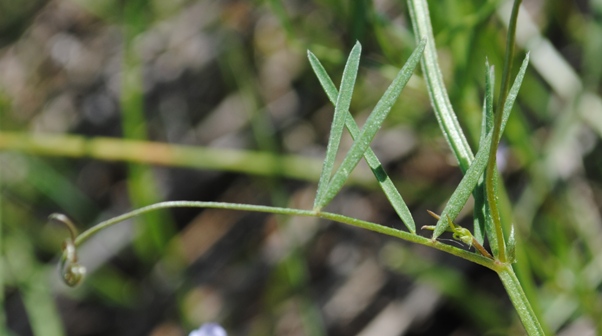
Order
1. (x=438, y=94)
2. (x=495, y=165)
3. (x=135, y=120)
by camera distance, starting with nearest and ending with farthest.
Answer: (x=495, y=165) → (x=438, y=94) → (x=135, y=120)

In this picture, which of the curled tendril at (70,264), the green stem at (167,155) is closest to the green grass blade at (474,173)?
the curled tendril at (70,264)

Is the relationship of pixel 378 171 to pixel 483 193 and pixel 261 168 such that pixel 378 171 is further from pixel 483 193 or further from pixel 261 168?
pixel 261 168

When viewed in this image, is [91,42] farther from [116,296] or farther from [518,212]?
[518,212]

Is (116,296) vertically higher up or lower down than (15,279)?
lower down

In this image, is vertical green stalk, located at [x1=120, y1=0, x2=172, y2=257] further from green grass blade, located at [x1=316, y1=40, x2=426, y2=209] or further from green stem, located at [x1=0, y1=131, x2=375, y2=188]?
green grass blade, located at [x1=316, y1=40, x2=426, y2=209]

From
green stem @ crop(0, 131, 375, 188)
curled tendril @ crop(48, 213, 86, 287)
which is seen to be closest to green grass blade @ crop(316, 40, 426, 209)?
curled tendril @ crop(48, 213, 86, 287)

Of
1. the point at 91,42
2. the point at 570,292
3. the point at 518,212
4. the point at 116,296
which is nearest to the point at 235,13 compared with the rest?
the point at 91,42

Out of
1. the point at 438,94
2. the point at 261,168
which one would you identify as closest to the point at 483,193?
the point at 438,94
